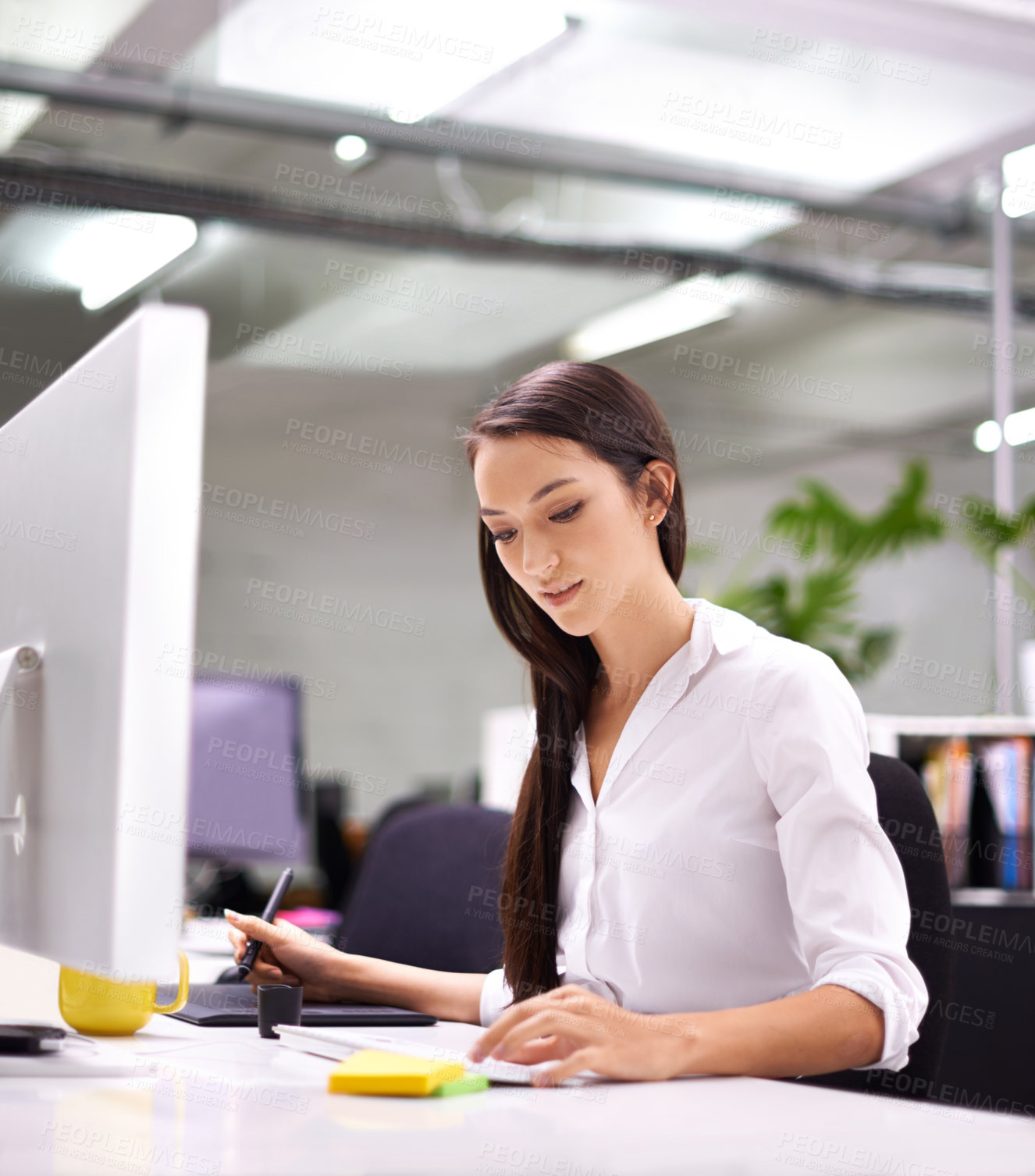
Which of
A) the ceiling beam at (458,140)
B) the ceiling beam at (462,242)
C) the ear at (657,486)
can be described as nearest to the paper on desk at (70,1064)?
the ear at (657,486)

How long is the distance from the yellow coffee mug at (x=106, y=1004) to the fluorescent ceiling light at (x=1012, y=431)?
362cm

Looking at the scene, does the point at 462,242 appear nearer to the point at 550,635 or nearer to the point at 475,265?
the point at 475,265

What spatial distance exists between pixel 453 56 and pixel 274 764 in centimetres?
226

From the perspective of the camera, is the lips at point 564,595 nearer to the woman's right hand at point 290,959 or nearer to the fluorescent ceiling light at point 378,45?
the woman's right hand at point 290,959

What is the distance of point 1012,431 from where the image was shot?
4.16 metres

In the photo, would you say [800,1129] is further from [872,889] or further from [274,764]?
[274,764]

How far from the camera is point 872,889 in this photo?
1186mm

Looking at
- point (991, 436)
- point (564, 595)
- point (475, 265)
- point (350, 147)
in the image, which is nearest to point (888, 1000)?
point (564, 595)

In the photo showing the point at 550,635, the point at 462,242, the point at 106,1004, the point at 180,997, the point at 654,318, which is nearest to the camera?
the point at 106,1004

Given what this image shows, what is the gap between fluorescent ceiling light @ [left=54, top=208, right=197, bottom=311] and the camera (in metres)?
4.83

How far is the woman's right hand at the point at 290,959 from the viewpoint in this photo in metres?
1.45

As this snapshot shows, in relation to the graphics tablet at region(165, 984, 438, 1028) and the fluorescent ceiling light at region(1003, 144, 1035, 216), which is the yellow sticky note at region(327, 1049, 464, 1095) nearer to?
the graphics tablet at region(165, 984, 438, 1028)

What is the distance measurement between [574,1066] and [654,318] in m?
5.38

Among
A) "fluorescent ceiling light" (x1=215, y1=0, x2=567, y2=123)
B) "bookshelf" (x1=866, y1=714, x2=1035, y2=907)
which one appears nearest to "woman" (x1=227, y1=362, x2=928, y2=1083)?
"bookshelf" (x1=866, y1=714, x2=1035, y2=907)
